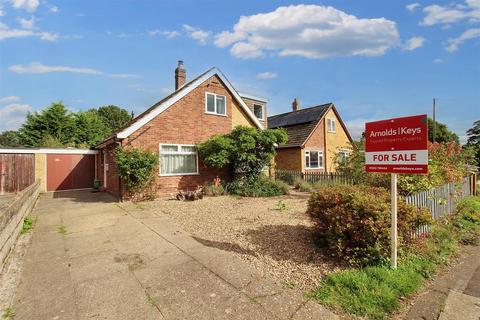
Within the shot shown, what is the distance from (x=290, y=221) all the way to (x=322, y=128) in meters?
17.1

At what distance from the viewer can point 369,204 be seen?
4.76 meters

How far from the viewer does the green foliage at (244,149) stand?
512 inches

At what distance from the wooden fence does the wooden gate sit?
16.2 meters

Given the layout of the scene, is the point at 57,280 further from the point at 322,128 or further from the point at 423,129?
the point at 322,128

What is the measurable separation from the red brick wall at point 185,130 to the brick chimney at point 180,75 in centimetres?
352

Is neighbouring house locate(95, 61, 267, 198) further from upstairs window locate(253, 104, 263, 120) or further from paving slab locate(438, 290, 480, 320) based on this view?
paving slab locate(438, 290, 480, 320)

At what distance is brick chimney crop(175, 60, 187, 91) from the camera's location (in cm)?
1715

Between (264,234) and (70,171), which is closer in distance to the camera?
(264,234)

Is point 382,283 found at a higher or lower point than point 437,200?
lower

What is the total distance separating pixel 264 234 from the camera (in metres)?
6.34

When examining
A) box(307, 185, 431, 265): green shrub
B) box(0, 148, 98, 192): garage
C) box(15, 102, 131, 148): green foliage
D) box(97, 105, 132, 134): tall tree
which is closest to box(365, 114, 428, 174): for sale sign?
box(307, 185, 431, 265): green shrub

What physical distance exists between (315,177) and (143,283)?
14.0 meters

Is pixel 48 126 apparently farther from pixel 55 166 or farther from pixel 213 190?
pixel 213 190

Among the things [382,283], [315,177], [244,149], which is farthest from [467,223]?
[315,177]
